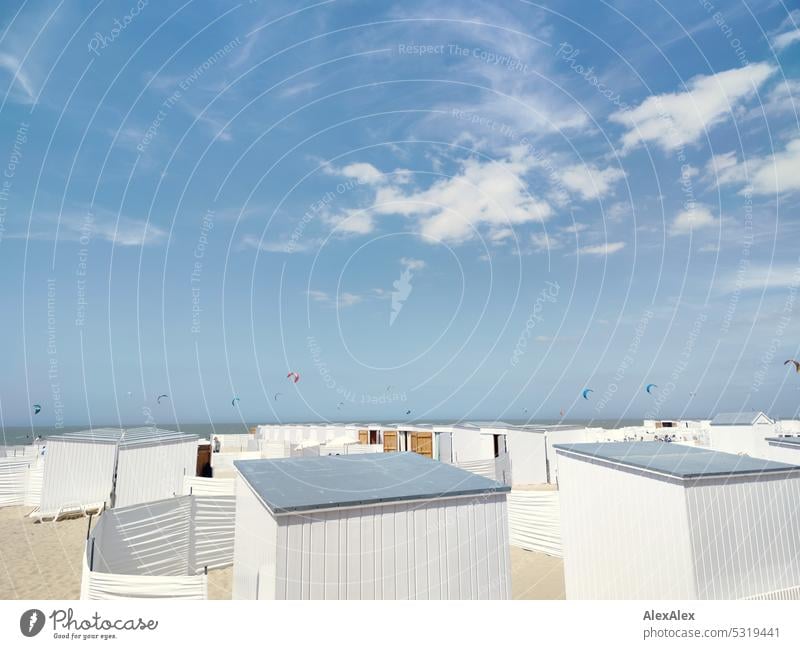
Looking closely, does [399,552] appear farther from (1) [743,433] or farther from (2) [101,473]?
(1) [743,433]

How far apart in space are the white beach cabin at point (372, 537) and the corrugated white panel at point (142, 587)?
112 cm

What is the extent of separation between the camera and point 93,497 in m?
17.2

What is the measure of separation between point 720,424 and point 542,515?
19.2 meters

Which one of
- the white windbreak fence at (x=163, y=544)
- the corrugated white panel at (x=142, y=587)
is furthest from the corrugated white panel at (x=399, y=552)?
the white windbreak fence at (x=163, y=544)

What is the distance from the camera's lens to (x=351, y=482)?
798cm

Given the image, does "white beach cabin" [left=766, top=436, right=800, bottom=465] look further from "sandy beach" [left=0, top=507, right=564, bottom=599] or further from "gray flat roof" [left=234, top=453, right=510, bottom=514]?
"gray flat roof" [left=234, top=453, right=510, bottom=514]

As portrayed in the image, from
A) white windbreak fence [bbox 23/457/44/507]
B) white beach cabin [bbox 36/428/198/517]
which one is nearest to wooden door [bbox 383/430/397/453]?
white beach cabin [bbox 36/428/198/517]

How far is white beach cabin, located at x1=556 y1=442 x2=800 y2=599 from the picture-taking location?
7848 mm

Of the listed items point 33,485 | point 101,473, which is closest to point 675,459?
point 101,473

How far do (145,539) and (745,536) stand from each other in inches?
469

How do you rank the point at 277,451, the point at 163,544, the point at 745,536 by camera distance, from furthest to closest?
the point at 277,451 < the point at 163,544 < the point at 745,536

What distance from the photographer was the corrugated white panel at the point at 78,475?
17.1 metres

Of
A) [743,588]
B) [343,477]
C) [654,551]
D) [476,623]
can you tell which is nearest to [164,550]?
[343,477]

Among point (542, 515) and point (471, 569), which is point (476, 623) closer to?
point (471, 569)
